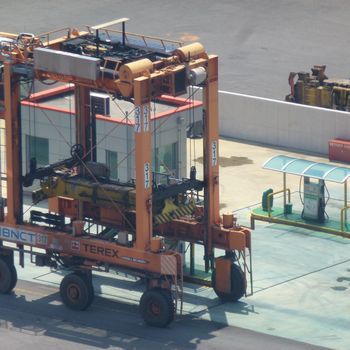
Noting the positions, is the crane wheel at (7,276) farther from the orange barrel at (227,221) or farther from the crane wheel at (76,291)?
the orange barrel at (227,221)

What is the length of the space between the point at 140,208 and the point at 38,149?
12.8 m

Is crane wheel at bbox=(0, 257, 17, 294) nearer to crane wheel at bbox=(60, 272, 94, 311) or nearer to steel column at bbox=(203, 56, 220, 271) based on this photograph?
crane wheel at bbox=(60, 272, 94, 311)

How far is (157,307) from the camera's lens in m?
45.7

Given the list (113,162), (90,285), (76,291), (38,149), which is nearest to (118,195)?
(90,285)

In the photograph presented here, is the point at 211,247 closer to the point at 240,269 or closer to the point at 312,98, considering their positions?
the point at 240,269

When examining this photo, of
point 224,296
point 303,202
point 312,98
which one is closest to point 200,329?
point 224,296

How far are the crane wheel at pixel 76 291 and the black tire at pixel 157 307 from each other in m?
1.73

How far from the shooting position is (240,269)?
1868 inches

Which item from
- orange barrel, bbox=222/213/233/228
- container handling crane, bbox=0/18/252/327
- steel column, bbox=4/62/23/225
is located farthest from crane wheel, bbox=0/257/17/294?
orange barrel, bbox=222/213/233/228

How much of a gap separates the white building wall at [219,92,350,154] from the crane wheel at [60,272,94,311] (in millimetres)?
18119

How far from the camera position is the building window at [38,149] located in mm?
57750

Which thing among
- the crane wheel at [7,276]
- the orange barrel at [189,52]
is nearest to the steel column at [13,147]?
the crane wheel at [7,276]

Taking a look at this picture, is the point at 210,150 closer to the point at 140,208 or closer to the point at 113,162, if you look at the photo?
the point at 140,208

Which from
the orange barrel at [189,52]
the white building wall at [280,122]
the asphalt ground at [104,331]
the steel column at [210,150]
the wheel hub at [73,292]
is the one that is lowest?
the asphalt ground at [104,331]
